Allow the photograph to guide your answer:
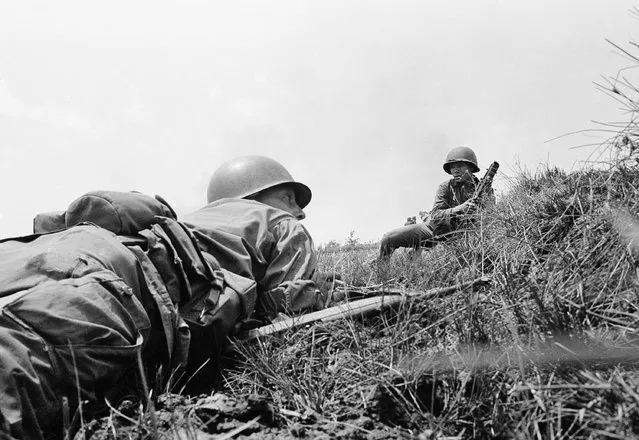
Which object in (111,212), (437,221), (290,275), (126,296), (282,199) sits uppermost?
(111,212)

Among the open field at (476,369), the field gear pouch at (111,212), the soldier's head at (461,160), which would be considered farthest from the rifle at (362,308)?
the soldier's head at (461,160)

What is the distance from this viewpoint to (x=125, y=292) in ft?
7.40

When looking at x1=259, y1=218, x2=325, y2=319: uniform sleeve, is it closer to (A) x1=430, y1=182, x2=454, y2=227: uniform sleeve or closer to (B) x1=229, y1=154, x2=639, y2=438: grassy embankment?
(B) x1=229, y1=154, x2=639, y2=438: grassy embankment

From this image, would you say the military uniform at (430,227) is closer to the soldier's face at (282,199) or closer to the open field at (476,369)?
the soldier's face at (282,199)

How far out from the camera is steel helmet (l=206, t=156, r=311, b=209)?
4949mm

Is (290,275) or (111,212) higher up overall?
(111,212)

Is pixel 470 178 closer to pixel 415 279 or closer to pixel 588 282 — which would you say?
pixel 415 279

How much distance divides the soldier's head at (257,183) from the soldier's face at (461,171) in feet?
10.1

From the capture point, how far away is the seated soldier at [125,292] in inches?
75.0

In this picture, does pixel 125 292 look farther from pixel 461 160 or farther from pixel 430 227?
pixel 461 160

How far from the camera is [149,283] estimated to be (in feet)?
8.48

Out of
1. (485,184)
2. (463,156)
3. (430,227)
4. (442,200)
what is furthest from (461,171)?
(485,184)

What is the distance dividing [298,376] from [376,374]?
351mm

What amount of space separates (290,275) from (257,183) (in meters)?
1.67
